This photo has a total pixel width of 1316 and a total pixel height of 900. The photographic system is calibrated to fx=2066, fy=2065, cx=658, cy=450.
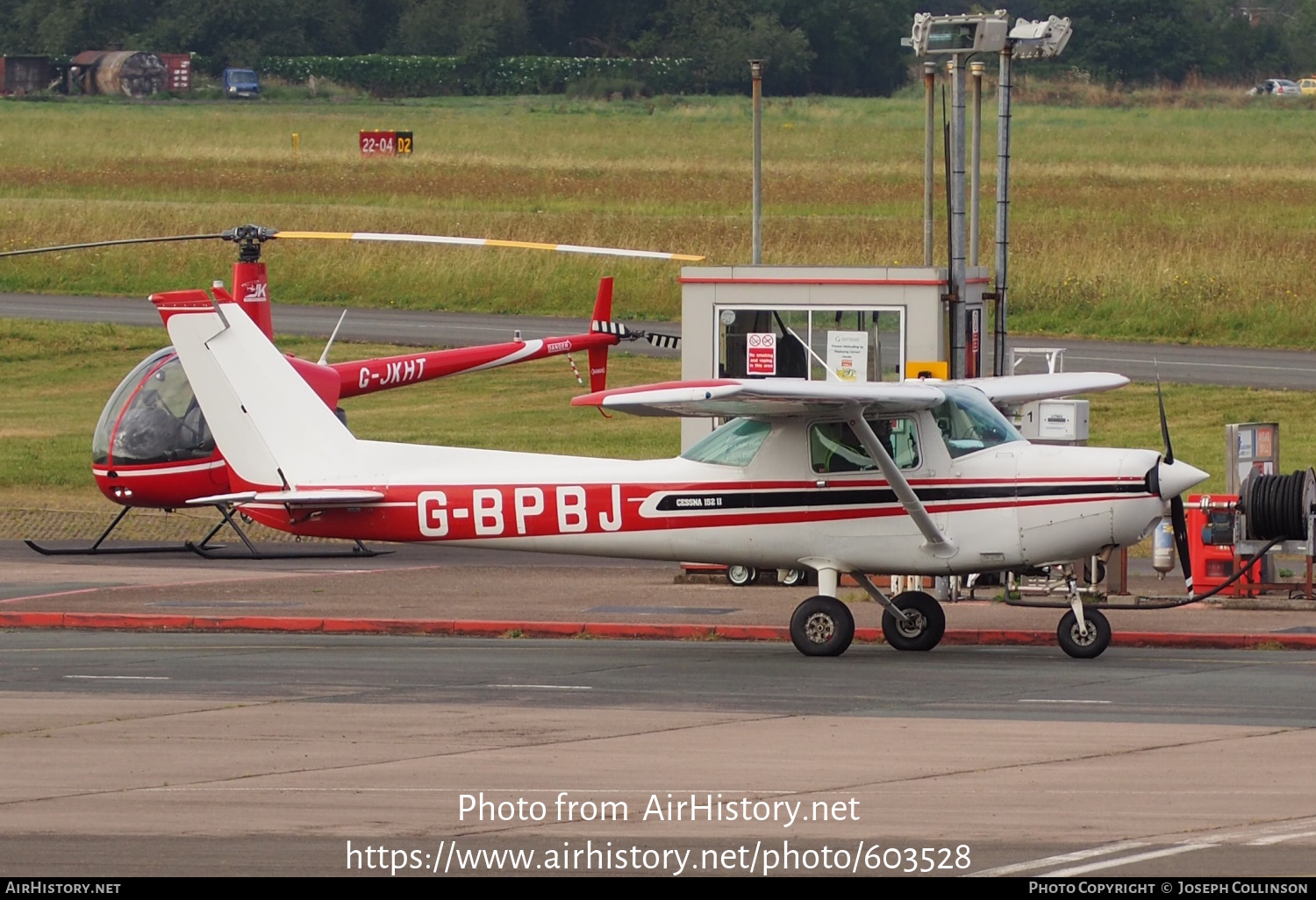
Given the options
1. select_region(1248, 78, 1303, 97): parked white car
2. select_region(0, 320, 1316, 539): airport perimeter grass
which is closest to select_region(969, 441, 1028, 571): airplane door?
select_region(0, 320, 1316, 539): airport perimeter grass

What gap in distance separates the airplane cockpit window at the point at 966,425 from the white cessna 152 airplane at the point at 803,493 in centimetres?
1

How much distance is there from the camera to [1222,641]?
16.0 meters

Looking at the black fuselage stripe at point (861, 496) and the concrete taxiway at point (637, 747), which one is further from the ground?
the black fuselage stripe at point (861, 496)

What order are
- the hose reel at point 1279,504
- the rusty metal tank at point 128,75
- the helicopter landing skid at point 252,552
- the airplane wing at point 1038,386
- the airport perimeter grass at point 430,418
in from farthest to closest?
the rusty metal tank at point 128,75
the airport perimeter grass at point 430,418
the helicopter landing skid at point 252,552
the hose reel at point 1279,504
the airplane wing at point 1038,386

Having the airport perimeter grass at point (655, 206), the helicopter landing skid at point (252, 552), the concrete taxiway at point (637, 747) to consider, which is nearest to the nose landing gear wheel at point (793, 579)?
the concrete taxiway at point (637, 747)

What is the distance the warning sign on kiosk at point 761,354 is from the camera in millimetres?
20531

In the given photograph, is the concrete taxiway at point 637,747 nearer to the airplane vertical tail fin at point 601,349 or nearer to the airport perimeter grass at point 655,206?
the airplane vertical tail fin at point 601,349

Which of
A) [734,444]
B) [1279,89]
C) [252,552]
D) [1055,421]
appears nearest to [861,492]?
[734,444]

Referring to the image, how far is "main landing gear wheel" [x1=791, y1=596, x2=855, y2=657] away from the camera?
1555 centimetres

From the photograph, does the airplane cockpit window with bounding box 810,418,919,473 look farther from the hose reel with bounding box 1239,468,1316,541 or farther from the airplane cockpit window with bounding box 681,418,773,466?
the hose reel with bounding box 1239,468,1316,541

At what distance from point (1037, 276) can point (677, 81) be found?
9166 cm

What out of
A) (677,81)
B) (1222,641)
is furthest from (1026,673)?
(677,81)

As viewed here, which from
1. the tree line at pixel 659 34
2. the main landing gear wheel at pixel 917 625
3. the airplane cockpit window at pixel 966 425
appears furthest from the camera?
the tree line at pixel 659 34

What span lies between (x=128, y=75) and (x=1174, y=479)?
116367mm
